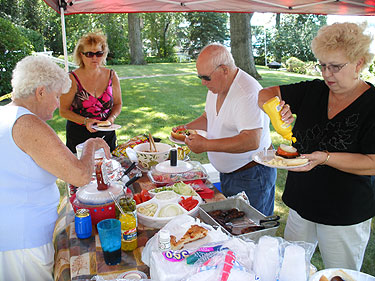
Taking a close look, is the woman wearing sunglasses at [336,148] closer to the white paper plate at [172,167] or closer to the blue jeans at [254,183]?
the blue jeans at [254,183]

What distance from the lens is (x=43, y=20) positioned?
78.9ft

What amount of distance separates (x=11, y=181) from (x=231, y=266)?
1.32 meters

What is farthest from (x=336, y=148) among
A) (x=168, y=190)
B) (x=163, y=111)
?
(x=163, y=111)

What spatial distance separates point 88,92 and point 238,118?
6.17ft

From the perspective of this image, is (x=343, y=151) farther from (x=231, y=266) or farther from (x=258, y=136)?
(x=231, y=266)

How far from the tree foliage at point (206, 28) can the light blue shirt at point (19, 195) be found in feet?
84.8

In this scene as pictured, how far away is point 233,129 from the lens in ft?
8.60

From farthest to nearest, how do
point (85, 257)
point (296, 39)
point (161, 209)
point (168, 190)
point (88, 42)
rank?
point (296, 39) → point (88, 42) → point (168, 190) → point (161, 209) → point (85, 257)

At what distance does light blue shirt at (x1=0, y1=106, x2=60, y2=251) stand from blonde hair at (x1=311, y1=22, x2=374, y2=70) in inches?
69.3

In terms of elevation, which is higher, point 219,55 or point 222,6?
point 222,6

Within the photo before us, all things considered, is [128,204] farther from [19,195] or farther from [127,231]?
[19,195]

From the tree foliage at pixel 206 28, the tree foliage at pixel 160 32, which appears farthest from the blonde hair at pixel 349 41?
the tree foliage at pixel 160 32

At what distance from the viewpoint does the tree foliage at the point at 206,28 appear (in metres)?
26.5

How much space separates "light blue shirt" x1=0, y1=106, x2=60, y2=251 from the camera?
5.67ft
